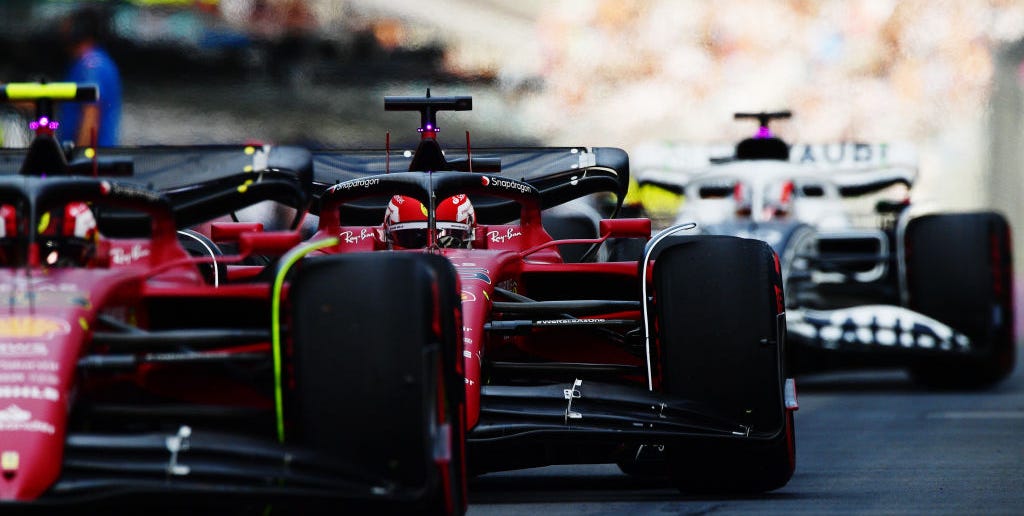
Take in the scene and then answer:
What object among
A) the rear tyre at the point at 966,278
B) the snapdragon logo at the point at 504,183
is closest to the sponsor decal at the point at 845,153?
the rear tyre at the point at 966,278

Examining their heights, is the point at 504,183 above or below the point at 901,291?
above

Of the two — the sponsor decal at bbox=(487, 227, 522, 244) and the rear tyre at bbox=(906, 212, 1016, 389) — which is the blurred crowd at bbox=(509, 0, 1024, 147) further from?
the sponsor decal at bbox=(487, 227, 522, 244)

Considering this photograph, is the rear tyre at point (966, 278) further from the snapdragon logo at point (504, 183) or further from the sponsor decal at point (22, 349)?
the sponsor decal at point (22, 349)

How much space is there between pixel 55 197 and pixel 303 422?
1331 millimetres

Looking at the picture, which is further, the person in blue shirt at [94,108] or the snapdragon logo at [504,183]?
the person in blue shirt at [94,108]

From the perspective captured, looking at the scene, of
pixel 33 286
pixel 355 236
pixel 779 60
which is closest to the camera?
pixel 33 286

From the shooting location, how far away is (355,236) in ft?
31.4

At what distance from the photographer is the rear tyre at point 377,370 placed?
19.9 feet

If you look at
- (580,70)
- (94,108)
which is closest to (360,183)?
(94,108)

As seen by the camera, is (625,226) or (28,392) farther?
(625,226)

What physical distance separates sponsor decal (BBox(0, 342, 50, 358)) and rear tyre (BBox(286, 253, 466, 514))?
0.71 m

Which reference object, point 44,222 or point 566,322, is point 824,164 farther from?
point 44,222

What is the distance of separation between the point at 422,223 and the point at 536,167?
246cm

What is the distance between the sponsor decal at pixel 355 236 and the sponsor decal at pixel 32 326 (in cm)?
332
